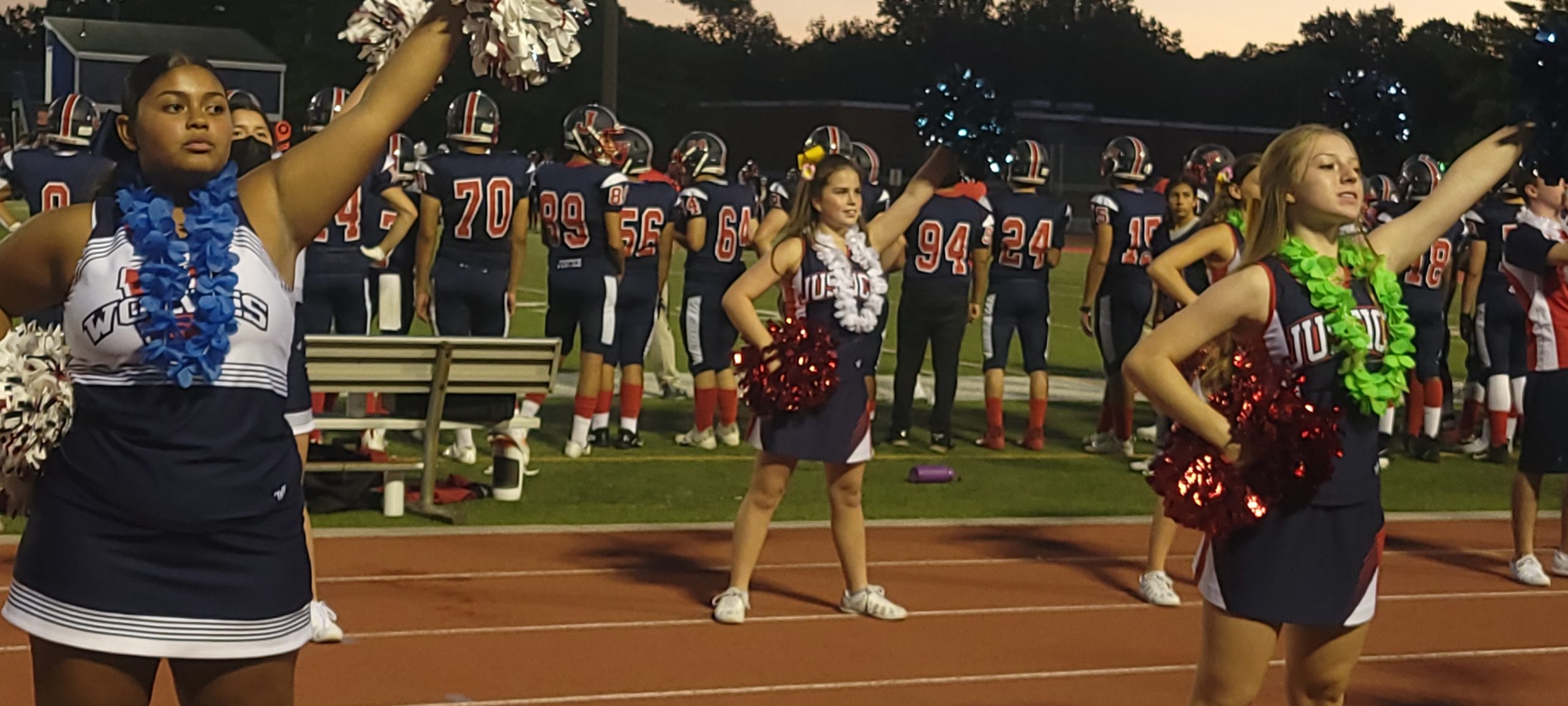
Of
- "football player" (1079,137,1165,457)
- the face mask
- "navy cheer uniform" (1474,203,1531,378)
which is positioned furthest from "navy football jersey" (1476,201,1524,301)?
the face mask

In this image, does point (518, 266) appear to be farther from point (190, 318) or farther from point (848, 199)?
point (190, 318)

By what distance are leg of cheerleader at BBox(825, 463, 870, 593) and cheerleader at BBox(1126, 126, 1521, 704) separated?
7.91 feet

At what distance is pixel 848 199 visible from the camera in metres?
6.49

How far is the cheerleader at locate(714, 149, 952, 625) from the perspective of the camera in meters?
6.42

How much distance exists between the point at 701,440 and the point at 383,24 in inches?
312

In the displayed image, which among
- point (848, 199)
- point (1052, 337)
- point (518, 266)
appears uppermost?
point (848, 199)

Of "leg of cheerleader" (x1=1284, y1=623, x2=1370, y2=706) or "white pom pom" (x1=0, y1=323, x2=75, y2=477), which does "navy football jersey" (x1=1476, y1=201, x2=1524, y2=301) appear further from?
"white pom pom" (x1=0, y1=323, x2=75, y2=477)

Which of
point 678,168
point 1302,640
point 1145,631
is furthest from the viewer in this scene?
point 678,168

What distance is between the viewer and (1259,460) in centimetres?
397

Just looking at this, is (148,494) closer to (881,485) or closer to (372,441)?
(372,441)

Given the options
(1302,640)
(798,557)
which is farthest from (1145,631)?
(1302,640)

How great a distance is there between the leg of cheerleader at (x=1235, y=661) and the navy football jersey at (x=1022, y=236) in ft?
25.4

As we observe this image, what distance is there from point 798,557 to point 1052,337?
13.7m

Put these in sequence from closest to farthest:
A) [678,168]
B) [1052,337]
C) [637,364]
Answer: [637,364], [678,168], [1052,337]
